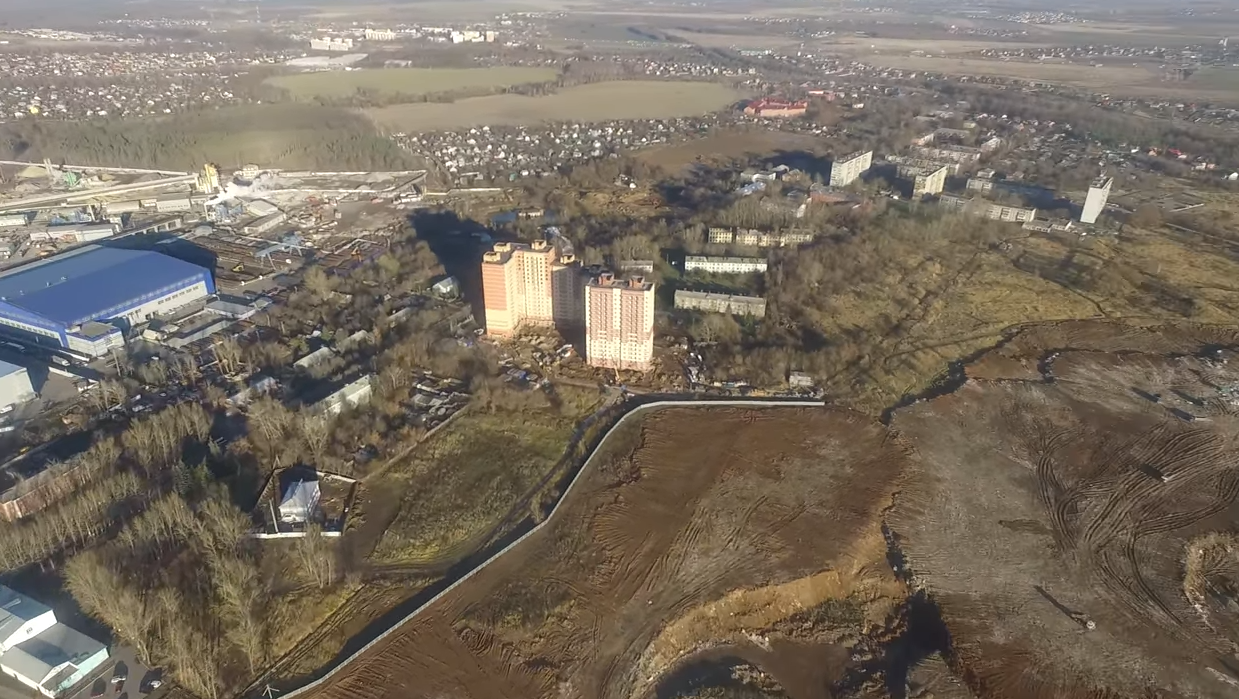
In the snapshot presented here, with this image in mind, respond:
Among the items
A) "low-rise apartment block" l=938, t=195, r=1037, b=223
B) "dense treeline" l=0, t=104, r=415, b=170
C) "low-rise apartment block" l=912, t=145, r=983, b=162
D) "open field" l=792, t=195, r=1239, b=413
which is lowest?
"open field" l=792, t=195, r=1239, b=413

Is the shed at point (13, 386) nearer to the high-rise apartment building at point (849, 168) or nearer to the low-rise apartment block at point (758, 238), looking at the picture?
the low-rise apartment block at point (758, 238)

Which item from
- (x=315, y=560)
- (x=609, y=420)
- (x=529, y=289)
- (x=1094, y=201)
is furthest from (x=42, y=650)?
(x=1094, y=201)

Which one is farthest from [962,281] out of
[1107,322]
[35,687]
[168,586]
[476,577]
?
[35,687]

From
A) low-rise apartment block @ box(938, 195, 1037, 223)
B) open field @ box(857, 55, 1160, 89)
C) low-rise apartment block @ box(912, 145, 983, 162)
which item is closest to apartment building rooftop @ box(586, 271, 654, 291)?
low-rise apartment block @ box(938, 195, 1037, 223)

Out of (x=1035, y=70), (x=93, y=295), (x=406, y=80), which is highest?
(x=406, y=80)

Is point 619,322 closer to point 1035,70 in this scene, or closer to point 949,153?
point 949,153

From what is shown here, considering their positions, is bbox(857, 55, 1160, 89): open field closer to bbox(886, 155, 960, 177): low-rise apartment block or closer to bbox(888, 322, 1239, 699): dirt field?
bbox(886, 155, 960, 177): low-rise apartment block
